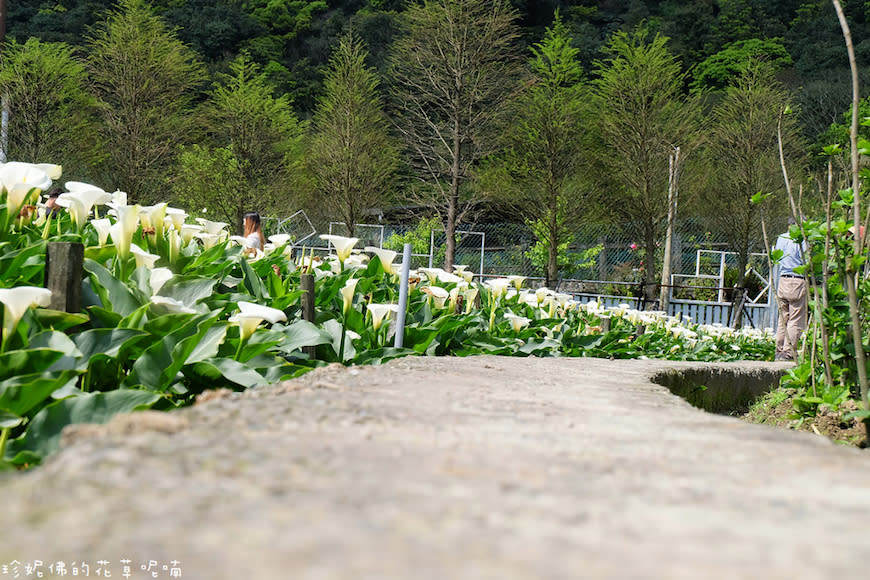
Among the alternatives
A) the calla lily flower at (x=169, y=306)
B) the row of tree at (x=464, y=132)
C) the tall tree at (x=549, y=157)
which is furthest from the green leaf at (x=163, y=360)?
the tall tree at (x=549, y=157)

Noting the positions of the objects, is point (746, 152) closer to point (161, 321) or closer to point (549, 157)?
point (549, 157)

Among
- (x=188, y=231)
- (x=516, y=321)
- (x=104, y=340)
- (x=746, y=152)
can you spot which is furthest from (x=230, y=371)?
(x=746, y=152)

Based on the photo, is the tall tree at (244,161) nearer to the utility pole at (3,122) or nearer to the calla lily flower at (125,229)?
the utility pole at (3,122)

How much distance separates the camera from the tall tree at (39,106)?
17.9m

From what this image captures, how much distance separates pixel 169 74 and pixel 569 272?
12826 millimetres

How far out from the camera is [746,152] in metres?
20.1

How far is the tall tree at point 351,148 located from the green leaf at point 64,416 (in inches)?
810

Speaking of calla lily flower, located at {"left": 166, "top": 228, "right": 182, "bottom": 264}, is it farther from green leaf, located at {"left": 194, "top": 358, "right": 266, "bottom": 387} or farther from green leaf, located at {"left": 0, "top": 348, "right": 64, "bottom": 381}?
green leaf, located at {"left": 0, "top": 348, "right": 64, "bottom": 381}

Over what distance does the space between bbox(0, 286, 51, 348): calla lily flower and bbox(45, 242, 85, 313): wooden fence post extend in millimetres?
362

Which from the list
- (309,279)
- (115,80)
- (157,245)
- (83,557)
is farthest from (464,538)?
(115,80)

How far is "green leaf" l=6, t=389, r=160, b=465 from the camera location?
1703mm

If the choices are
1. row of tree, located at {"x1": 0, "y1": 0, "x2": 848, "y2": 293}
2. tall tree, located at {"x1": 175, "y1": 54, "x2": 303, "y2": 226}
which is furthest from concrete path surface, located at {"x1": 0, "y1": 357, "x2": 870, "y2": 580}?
tall tree, located at {"x1": 175, "y1": 54, "x2": 303, "y2": 226}

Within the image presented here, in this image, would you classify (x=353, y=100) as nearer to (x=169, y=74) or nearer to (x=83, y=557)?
(x=169, y=74)

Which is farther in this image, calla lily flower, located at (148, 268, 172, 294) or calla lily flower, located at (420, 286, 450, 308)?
calla lily flower, located at (420, 286, 450, 308)
